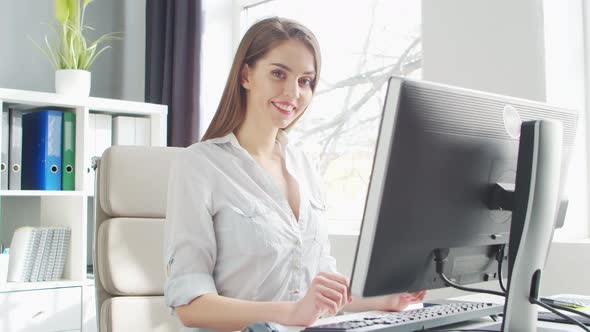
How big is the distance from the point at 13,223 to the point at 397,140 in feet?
8.14

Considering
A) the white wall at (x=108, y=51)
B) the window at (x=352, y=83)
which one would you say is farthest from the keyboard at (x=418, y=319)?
the white wall at (x=108, y=51)

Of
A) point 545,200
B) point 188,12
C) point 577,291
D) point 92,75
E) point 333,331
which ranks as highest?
point 188,12

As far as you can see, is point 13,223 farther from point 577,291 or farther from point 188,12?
point 577,291

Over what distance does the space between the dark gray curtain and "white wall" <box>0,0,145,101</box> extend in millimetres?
231

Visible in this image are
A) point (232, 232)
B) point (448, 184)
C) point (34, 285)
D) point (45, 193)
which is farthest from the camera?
point (45, 193)

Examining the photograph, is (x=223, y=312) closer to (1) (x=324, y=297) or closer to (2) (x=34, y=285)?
(1) (x=324, y=297)

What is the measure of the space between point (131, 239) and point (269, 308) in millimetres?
570

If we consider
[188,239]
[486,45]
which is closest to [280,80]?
[188,239]

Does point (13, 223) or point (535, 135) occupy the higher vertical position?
point (535, 135)

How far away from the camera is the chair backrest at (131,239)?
1.58m

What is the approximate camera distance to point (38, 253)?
2594 millimetres

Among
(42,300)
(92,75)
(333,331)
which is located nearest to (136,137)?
(92,75)

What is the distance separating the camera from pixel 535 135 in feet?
3.10

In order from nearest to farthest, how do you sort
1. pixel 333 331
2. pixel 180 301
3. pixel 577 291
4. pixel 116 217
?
pixel 333 331
pixel 180 301
pixel 116 217
pixel 577 291
